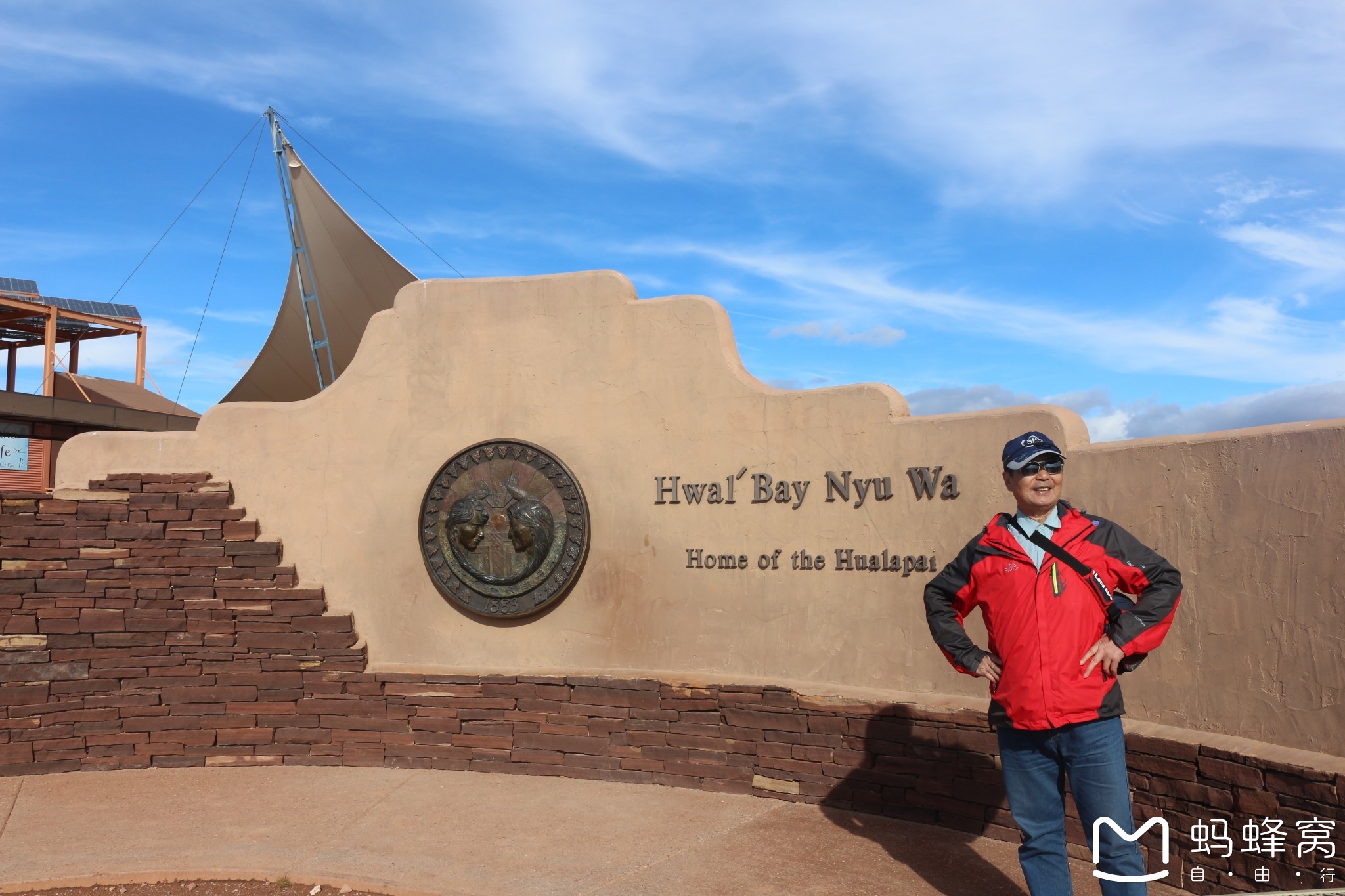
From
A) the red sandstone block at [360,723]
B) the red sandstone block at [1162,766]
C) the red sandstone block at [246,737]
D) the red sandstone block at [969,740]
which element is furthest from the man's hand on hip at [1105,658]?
the red sandstone block at [246,737]

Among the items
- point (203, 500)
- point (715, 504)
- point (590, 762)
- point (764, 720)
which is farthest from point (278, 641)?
point (764, 720)

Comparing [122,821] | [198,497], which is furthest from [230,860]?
[198,497]

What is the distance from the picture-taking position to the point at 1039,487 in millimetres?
3475

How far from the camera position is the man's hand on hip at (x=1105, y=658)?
328 cm

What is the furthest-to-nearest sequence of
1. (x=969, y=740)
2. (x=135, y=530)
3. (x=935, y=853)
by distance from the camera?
(x=135, y=530), (x=969, y=740), (x=935, y=853)

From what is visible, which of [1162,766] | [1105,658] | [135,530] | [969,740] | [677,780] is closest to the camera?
[1105,658]

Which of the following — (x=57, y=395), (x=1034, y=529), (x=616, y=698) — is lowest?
(x=616, y=698)

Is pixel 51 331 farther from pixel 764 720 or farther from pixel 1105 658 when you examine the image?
pixel 1105 658

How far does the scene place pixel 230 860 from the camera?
4895 mm

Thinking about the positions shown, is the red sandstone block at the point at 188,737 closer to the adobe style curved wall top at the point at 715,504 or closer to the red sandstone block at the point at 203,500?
the adobe style curved wall top at the point at 715,504

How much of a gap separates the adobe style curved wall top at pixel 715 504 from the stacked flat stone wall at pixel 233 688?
0.22 metres

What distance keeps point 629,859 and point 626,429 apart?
9.05 ft

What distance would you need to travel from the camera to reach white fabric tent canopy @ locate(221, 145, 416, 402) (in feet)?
44.2

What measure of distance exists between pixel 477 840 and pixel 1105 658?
331cm
